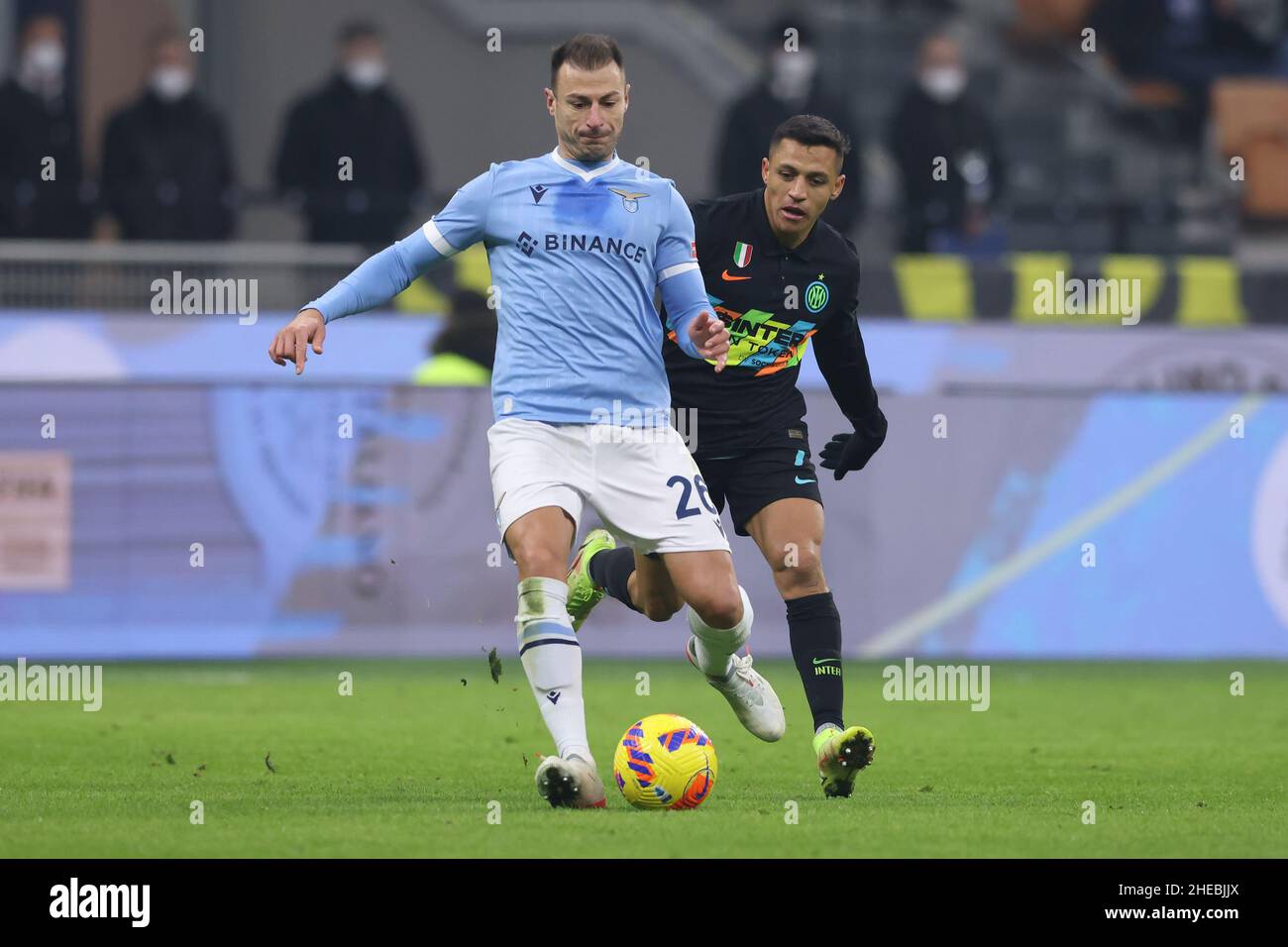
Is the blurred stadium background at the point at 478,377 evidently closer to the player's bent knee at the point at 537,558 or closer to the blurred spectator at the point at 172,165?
the blurred spectator at the point at 172,165

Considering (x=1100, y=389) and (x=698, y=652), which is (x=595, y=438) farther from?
(x=1100, y=389)

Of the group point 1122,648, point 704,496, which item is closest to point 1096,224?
point 1122,648

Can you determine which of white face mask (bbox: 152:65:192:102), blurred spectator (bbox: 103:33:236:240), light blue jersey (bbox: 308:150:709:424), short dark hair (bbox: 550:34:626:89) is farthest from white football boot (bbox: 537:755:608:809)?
white face mask (bbox: 152:65:192:102)

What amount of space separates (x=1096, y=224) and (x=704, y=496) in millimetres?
10387

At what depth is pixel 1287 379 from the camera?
49.0ft

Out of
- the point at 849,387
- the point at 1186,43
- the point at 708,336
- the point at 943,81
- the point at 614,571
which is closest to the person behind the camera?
the point at 708,336

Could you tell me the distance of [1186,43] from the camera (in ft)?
65.1

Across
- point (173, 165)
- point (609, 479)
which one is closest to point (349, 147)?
point (173, 165)

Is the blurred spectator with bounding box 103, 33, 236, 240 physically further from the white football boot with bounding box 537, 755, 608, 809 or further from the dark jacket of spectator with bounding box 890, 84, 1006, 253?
the white football boot with bounding box 537, 755, 608, 809

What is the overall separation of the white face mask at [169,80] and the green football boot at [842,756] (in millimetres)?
9733

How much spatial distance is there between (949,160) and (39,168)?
21.2ft

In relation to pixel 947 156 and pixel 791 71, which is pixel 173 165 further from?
pixel 947 156

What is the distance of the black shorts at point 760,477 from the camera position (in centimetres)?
818

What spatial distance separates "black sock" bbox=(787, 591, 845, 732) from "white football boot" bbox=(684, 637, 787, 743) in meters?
0.24
